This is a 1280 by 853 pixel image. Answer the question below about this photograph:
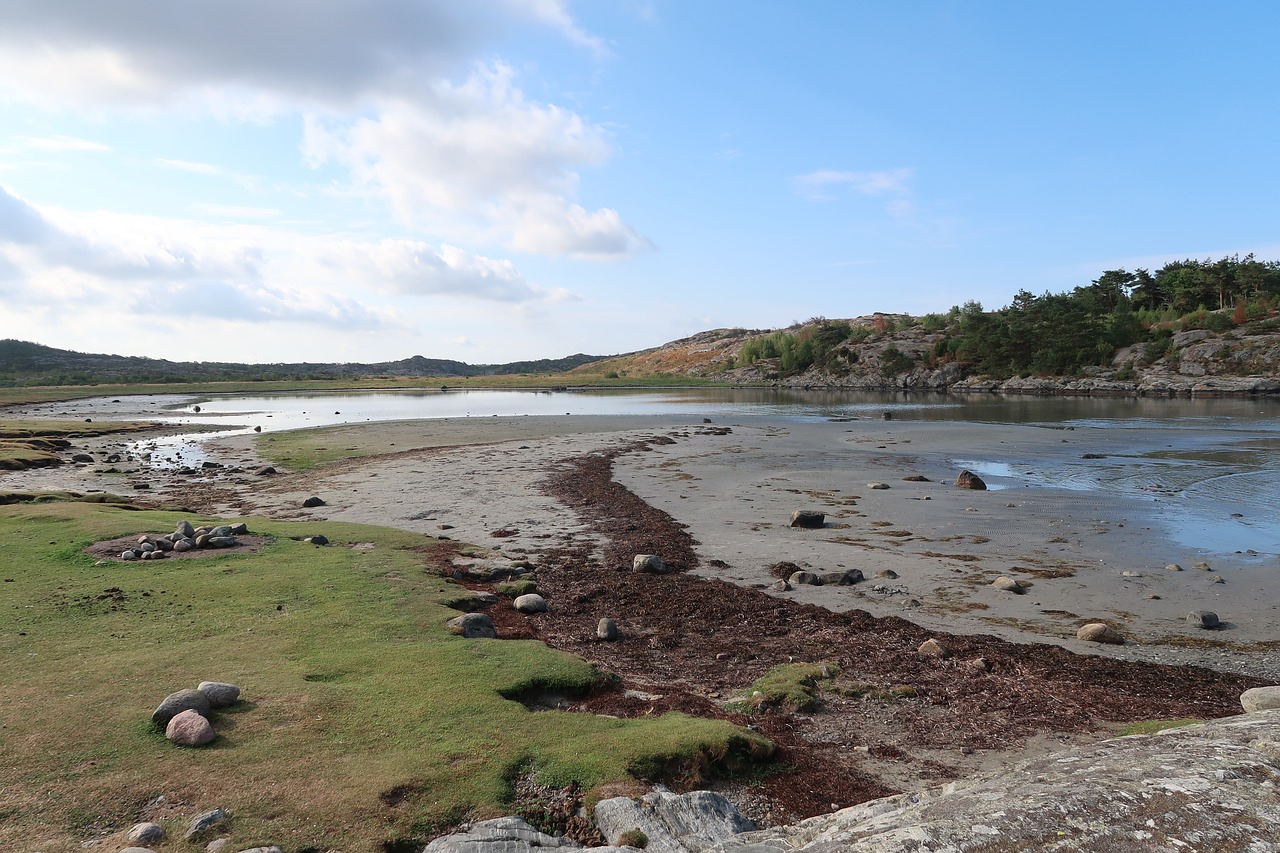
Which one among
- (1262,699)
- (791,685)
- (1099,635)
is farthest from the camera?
(1099,635)

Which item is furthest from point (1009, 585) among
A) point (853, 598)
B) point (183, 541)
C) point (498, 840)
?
point (183, 541)

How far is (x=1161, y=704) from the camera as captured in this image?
8289mm

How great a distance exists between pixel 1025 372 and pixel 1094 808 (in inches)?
4513

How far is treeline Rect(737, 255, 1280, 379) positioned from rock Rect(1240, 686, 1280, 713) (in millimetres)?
101223

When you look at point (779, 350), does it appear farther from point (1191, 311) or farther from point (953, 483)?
point (953, 483)

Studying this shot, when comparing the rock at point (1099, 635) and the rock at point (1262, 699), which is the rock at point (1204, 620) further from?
the rock at point (1262, 699)

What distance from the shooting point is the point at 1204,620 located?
11016 millimetres

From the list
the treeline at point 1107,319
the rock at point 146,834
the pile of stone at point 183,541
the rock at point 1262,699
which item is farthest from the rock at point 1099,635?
the treeline at point 1107,319

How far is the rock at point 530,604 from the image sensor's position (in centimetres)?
1171

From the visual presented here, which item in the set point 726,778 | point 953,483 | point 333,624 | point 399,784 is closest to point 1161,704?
point 726,778

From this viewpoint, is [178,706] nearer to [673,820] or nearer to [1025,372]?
[673,820]

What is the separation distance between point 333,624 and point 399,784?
15.1 ft

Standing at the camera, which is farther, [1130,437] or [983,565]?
[1130,437]

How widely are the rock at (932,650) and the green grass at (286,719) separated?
4.17 m
